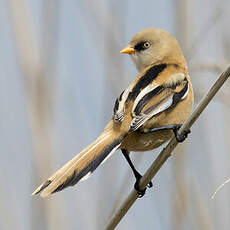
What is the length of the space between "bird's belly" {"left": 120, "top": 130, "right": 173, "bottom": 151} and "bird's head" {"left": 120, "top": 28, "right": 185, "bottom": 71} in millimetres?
737

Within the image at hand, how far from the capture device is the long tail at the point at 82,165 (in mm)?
1938

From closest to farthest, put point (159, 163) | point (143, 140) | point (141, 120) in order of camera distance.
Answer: point (159, 163), point (141, 120), point (143, 140)

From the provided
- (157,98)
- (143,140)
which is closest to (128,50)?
(157,98)

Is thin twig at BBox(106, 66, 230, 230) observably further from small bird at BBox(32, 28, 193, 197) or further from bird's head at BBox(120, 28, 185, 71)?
bird's head at BBox(120, 28, 185, 71)

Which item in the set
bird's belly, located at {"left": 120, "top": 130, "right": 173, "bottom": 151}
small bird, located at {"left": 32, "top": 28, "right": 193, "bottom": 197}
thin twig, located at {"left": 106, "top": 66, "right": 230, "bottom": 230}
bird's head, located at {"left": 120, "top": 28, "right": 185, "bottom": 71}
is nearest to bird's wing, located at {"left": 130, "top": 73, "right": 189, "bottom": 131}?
small bird, located at {"left": 32, "top": 28, "right": 193, "bottom": 197}

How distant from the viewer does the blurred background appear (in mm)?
2799

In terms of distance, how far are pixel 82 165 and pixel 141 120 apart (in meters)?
0.38

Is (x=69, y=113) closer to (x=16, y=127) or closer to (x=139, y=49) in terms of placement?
(x=16, y=127)

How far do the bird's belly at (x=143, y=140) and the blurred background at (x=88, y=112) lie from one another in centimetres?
35

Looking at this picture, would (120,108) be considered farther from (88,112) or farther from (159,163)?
(88,112)

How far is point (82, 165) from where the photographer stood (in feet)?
6.73

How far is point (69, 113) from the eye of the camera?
3037mm

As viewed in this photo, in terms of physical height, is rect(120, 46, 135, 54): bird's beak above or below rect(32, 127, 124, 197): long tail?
above

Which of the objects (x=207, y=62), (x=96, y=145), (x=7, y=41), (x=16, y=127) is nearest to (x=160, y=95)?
(x=207, y=62)
